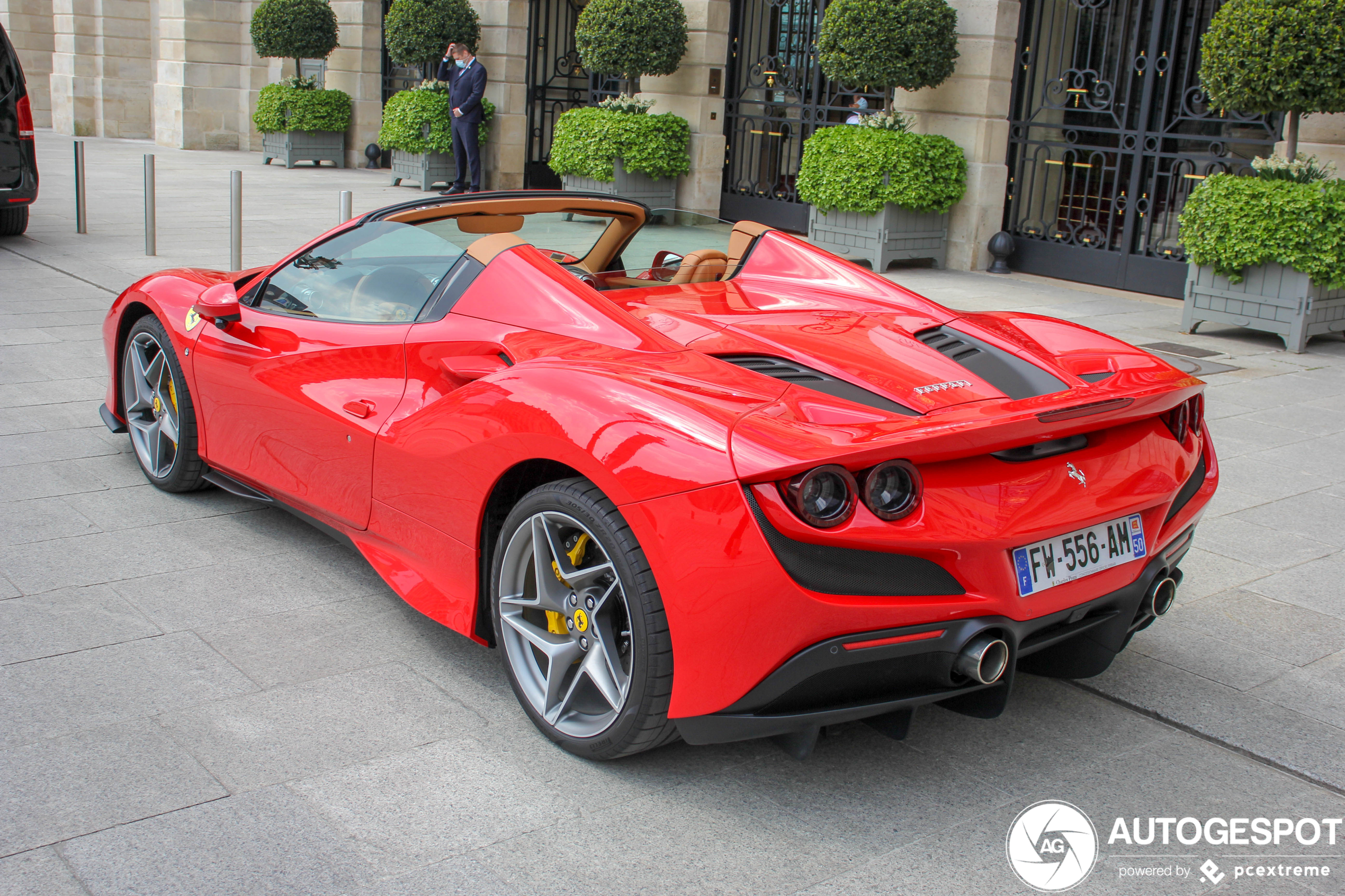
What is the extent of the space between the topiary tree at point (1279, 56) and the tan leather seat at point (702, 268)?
628cm

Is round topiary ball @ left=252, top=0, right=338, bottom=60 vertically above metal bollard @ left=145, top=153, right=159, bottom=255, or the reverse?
round topiary ball @ left=252, top=0, right=338, bottom=60

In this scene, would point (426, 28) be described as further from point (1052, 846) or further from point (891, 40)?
point (1052, 846)

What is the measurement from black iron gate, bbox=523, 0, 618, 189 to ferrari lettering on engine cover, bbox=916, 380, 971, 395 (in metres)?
16.4

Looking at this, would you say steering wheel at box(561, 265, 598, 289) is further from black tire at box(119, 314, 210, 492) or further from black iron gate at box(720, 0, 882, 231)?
black iron gate at box(720, 0, 882, 231)

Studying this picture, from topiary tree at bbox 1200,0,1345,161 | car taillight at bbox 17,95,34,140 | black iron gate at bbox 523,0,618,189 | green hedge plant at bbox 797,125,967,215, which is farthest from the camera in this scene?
black iron gate at bbox 523,0,618,189

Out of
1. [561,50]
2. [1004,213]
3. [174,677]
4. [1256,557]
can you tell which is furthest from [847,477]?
[561,50]

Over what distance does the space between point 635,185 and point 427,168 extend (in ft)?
14.8

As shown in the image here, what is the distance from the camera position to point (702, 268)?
13.7ft

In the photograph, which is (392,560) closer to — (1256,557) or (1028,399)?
(1028,399)

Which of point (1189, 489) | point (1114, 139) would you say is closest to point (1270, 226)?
point (1114, 139)

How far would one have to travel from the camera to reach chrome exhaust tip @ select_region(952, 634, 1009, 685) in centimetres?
256

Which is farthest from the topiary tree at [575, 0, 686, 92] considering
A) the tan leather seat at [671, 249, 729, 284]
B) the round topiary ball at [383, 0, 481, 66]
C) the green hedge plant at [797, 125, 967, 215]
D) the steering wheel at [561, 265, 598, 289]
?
the steering wheel at [561, 265, 598, 289]

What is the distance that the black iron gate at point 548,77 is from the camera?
18.9 m

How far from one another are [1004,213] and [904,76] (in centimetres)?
202
